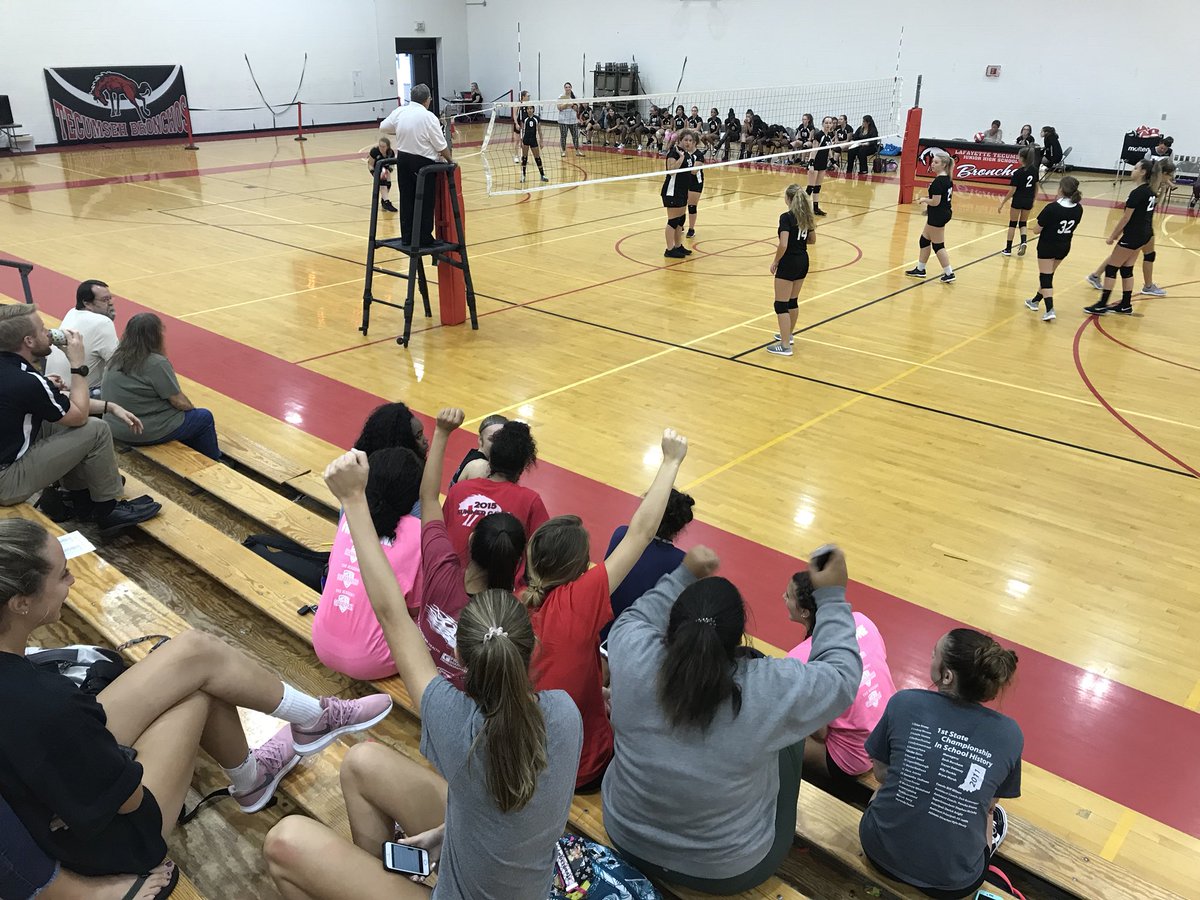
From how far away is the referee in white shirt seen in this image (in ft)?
26.2

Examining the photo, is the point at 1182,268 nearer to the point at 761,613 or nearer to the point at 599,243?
the point at 599,243

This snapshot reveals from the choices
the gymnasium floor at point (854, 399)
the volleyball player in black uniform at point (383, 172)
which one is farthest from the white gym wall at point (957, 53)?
the volleyball player in black uniform at point (383, 172)

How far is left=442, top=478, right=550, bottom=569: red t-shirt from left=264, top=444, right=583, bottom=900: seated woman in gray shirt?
1.23 m

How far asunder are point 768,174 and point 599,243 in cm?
806

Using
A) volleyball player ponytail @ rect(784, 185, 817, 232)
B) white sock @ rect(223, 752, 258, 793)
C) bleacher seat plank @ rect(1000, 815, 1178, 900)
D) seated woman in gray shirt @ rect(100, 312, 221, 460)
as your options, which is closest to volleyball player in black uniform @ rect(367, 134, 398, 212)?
volleyball player ponytail @ rect(784, 185, 817, 232)

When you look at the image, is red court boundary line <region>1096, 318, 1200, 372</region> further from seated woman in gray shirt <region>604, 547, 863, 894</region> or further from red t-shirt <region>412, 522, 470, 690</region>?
red t-shirt <region>412, 522, 470, 690</region>

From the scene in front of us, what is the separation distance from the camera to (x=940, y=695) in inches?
99.2

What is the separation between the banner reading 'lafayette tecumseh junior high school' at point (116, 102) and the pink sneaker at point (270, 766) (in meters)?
23.5

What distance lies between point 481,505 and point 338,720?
0.99 metres

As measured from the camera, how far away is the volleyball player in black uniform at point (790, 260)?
294 inches

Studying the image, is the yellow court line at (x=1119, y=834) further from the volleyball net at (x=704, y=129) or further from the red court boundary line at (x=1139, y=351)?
the volleyball net at (x=704, y=129)

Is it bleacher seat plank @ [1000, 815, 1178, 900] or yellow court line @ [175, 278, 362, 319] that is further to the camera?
yellow court line @ [175, 278, 362, 319]

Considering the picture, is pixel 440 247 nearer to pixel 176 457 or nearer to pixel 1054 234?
pixel 176 457

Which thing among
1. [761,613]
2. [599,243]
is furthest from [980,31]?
[761,613]
